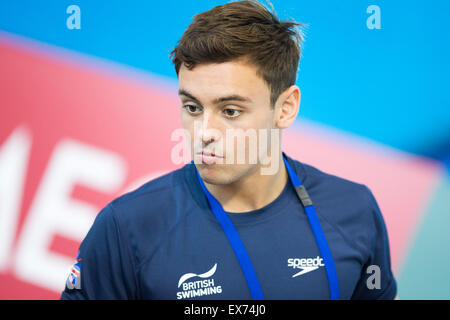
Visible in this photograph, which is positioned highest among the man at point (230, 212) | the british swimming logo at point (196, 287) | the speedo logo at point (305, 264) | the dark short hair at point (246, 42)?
the dark short hair at point (246, 42)

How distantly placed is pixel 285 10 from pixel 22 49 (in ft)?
4.61

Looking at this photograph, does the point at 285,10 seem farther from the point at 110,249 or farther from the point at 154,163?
the point at 110,249

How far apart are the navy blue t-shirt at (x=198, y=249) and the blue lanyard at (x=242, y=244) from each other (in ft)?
0.06

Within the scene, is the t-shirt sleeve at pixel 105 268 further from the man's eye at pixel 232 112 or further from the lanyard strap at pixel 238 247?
the man's eye at pixel 232 112

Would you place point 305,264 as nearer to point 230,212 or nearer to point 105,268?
point 230,212

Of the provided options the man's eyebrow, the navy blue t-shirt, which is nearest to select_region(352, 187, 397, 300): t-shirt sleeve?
the navy blue t-shirt

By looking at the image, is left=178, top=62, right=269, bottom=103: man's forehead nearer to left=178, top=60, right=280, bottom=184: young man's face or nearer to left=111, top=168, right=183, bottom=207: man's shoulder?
left=178, top=60, right=280, bottom=184: young man's face

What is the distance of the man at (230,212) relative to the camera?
1.43 metres

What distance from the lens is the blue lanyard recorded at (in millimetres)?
1457

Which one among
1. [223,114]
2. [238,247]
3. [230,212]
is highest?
[223,114]

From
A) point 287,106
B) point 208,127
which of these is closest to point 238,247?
point 208,127

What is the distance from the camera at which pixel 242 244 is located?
4.88 feet

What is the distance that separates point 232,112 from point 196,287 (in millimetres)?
511

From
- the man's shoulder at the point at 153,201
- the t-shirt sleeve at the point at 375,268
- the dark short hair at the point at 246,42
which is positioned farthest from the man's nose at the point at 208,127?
the t-shirt sleeve at the point at 375,268
